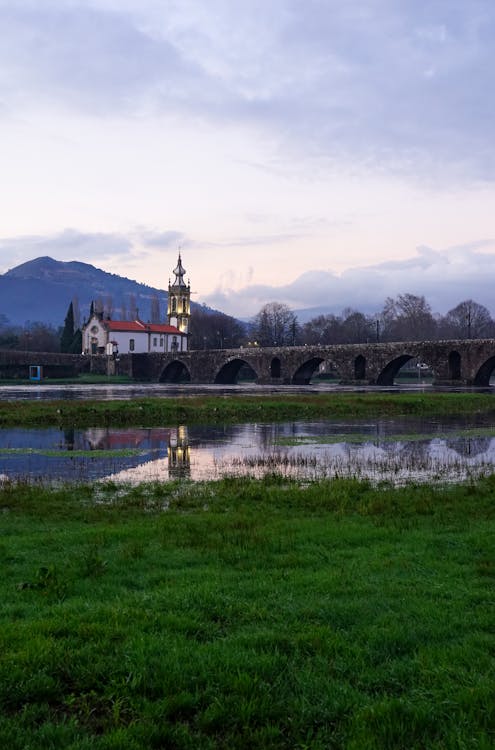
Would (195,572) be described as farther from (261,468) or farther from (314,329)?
(314,329)

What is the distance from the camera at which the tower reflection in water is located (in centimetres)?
1997

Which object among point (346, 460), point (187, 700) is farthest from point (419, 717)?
point (346, 460)

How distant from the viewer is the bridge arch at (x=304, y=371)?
10646 cm

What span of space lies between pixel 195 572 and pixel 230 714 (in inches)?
142

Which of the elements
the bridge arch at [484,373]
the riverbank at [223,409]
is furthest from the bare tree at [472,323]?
the riverbank at [223,409]

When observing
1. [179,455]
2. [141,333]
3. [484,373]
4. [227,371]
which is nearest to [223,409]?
[179,455]

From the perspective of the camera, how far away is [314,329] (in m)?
195

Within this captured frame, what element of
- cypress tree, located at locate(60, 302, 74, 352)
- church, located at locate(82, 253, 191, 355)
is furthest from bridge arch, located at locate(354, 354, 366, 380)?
cypress tree, located at locate(60, 302, 74, 352)

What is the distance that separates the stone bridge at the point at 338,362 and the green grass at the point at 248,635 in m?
78.9

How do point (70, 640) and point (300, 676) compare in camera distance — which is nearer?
point (300, 676)

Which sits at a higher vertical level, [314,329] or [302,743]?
[314,329]

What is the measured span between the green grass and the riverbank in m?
26.6

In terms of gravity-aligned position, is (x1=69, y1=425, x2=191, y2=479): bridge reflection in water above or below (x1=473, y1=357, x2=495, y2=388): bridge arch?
below

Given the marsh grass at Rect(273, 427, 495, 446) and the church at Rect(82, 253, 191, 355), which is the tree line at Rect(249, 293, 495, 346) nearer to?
the church at Rect(82, 253, 191, 355)
